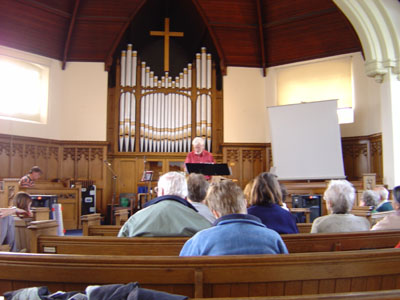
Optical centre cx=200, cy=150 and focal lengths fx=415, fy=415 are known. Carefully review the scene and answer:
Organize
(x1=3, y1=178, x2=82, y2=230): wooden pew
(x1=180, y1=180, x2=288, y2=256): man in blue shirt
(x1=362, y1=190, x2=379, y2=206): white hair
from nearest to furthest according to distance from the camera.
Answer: (x1=180, y1=180, x2=288, y2=256): man in blue shirt < (x1=362, y1=190, x2=379, y2=206): white hair < (x1=3, y1=178, x2=82, y2=230): wooden pew

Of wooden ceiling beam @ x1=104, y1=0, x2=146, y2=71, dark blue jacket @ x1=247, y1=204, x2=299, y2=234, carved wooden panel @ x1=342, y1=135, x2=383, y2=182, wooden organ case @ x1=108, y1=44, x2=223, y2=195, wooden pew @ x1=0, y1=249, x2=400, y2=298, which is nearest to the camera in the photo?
wooden pew @ x1=0, y1=249, x2=400, y2=298

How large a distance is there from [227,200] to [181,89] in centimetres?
863

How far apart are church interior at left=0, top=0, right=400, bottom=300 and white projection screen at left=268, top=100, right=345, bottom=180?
0.05m

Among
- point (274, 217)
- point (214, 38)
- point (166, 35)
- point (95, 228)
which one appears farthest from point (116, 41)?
point (274, 217)

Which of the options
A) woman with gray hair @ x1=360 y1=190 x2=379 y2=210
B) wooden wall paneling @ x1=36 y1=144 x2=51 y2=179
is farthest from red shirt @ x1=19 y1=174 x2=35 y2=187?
woman with gray hair @ x1=360 y1=190 x2=379 y2=210

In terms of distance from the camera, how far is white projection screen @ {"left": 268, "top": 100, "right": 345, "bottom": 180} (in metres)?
9.16

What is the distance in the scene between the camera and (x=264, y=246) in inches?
83.9

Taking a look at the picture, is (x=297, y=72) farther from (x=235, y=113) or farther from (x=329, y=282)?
(x=329, y=282)

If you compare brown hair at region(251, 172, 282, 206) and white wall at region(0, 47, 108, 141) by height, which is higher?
white wall at region(0, 47, 108, 141)

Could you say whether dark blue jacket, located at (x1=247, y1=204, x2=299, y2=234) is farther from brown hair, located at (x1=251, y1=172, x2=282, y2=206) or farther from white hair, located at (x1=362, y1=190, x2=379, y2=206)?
→ white hair, located at (x1=362, y1=190, x2=379, y2=206)

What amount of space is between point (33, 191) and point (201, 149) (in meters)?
3.44

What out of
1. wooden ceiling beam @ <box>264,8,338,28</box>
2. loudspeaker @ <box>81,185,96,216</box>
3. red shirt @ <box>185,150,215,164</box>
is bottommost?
loudspeaker @ <box>81,185,96,216</box>

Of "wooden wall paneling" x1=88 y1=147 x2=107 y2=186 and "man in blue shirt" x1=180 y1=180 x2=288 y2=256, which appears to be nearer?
"man in blue shirt" x1=180 y1=180 x2=288 y2=256

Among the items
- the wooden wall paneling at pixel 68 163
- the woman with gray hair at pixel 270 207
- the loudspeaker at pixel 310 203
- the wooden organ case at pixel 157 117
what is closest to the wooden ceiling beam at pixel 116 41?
the wooden organ case at pixel 157 117
